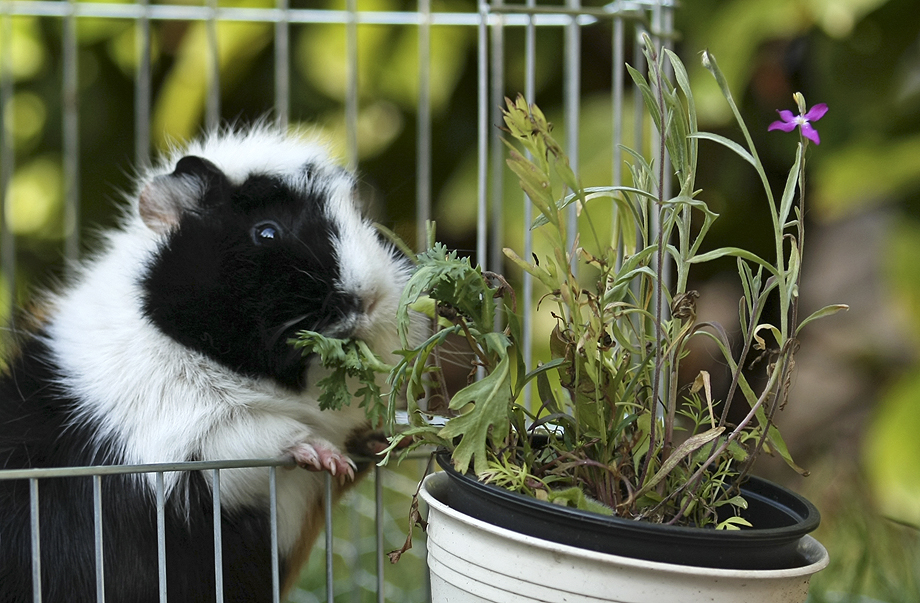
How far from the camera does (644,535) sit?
53cm

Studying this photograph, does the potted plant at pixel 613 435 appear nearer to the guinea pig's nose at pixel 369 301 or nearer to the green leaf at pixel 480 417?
the green leaf at pixel 480 417

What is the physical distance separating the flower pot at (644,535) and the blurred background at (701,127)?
38.9 inches

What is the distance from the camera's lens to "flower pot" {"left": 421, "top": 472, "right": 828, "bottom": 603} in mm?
527

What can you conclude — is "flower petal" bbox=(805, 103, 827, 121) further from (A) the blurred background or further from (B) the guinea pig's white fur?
(A) the blurred background

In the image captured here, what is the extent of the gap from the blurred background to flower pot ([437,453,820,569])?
988mm

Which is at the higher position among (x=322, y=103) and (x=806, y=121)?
(x=322, y=103)

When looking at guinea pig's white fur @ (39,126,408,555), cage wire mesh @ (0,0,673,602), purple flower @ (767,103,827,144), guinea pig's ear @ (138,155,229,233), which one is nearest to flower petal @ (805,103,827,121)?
purple flower @ (767,103,827,144)

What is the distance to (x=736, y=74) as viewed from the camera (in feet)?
5.57

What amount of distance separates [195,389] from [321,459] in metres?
0.14

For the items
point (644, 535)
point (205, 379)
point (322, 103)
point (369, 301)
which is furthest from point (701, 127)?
point (644, 535)

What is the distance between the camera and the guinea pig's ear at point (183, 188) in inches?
35.0

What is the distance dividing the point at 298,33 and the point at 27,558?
142 centimetres

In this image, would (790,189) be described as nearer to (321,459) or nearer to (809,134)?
(809,134)

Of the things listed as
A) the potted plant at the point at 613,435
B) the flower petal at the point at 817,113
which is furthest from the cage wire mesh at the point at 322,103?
the flower petal at the point at 817,113
